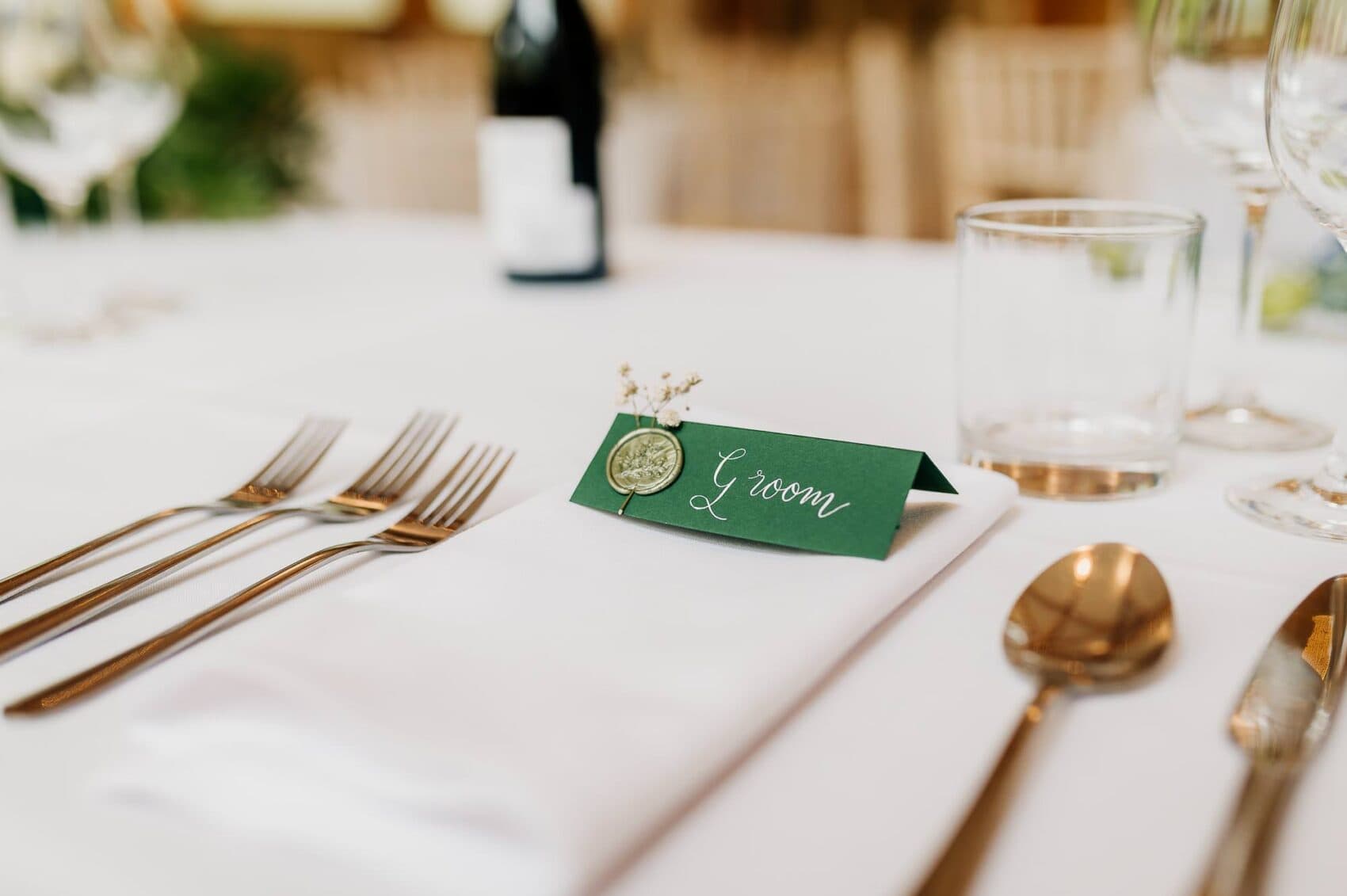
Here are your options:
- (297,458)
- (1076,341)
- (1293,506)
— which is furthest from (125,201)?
(1293,506)

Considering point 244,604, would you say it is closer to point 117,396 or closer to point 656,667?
point 656,667

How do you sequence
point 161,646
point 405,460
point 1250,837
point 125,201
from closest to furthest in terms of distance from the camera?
point 1250,837
point 161,646
point 405,460
point 125,201

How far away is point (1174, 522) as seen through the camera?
0.55m

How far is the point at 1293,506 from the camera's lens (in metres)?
0.56

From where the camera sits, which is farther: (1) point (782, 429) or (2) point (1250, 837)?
(1) point (782, 429)

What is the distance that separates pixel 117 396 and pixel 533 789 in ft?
2.22

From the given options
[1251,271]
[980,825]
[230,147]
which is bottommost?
[980,825]

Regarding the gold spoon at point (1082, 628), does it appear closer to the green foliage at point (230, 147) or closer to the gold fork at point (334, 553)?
the gold fork at point (334, 553)

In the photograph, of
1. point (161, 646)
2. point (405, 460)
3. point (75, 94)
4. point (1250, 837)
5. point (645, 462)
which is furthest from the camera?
point (75, 94)

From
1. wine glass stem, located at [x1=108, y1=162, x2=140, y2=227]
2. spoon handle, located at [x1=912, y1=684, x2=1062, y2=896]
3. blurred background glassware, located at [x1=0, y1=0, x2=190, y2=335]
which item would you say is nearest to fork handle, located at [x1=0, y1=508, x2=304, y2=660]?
spoon handle, located at [x1=912, y1=684, x2=1062, y2=896]

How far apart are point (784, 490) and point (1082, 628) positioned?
0.13 metres

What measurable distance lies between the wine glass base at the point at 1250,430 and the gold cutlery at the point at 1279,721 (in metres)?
0.26

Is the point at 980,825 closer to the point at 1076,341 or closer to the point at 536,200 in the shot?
the point at 1076,341

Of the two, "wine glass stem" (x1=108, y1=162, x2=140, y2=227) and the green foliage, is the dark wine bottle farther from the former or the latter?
"wine glass stem" (x1=108, y1=162, x2=140, y2=227)
